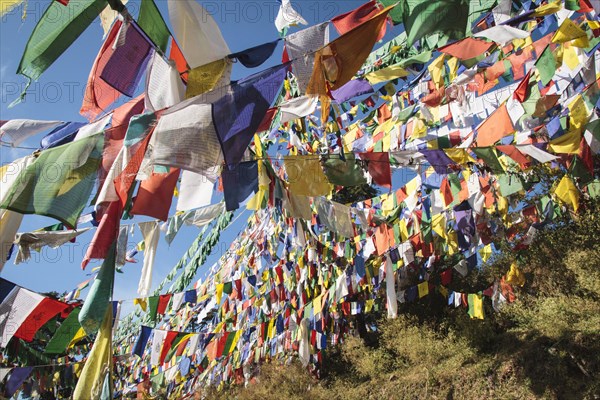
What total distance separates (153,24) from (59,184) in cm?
131

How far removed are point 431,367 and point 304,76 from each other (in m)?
8.82

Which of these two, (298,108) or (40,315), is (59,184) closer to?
(298,108)

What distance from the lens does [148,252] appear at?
5285 millimetres

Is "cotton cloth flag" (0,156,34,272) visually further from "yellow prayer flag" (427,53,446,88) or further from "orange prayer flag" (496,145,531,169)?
"orange prayer flag" (496,145,531,169)

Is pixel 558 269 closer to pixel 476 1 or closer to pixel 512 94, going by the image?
pixel 512 94

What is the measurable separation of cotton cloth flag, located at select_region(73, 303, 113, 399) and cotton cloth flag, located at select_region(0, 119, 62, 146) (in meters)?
2.20

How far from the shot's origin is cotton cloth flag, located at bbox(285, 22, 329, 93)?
3.76m

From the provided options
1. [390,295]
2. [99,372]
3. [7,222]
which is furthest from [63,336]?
[390,295]

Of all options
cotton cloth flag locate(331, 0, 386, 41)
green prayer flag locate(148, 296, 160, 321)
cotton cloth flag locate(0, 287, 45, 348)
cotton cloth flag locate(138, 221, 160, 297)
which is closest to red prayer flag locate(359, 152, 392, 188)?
cotton cloth flag locate(331, 0, 386, 41)

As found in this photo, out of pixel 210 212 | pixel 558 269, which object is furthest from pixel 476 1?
pixel 558 269

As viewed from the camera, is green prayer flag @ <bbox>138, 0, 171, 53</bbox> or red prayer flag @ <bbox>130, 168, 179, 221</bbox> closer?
green prayer flag @ <bbox>138, 0, 171, 53</bbox>

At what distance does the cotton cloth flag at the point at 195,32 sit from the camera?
10.5 feet

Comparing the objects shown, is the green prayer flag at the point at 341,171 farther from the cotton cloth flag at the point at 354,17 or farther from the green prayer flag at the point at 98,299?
the green prayer flag at the point at 98,299

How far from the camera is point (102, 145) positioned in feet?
10.8
